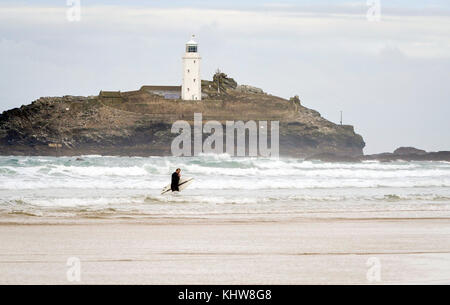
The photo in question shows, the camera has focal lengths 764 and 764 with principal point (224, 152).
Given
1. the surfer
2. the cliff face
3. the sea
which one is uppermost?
the cliff face

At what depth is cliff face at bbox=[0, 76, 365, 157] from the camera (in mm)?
106000

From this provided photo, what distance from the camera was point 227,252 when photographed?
30.1ft

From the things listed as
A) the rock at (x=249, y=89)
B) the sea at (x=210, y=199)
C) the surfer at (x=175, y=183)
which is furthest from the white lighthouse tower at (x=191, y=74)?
the surfer at (x=175, y=183)

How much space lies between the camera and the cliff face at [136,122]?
106 m

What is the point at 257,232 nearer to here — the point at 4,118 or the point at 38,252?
the point at 38,252

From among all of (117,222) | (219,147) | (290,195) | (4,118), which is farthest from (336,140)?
(117,222)

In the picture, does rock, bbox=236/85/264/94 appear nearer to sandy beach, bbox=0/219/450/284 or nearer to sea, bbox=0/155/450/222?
sea, bbox=0/155/450/222

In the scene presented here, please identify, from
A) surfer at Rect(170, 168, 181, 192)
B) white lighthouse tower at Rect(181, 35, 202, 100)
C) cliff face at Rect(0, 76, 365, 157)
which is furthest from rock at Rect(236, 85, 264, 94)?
surfer at Rect(170, 168, 181, 192)

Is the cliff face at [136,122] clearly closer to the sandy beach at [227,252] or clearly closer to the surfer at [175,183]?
the surfer at [175,183]

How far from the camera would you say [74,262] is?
27.0ft

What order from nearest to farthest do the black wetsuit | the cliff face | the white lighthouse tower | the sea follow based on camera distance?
the sea < the black wetsuit < the white lighthouse tower < the cliff face

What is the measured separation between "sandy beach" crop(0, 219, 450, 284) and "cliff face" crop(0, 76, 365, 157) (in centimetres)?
9270

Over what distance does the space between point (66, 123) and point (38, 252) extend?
103 m

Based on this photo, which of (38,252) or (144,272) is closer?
(144,272)
